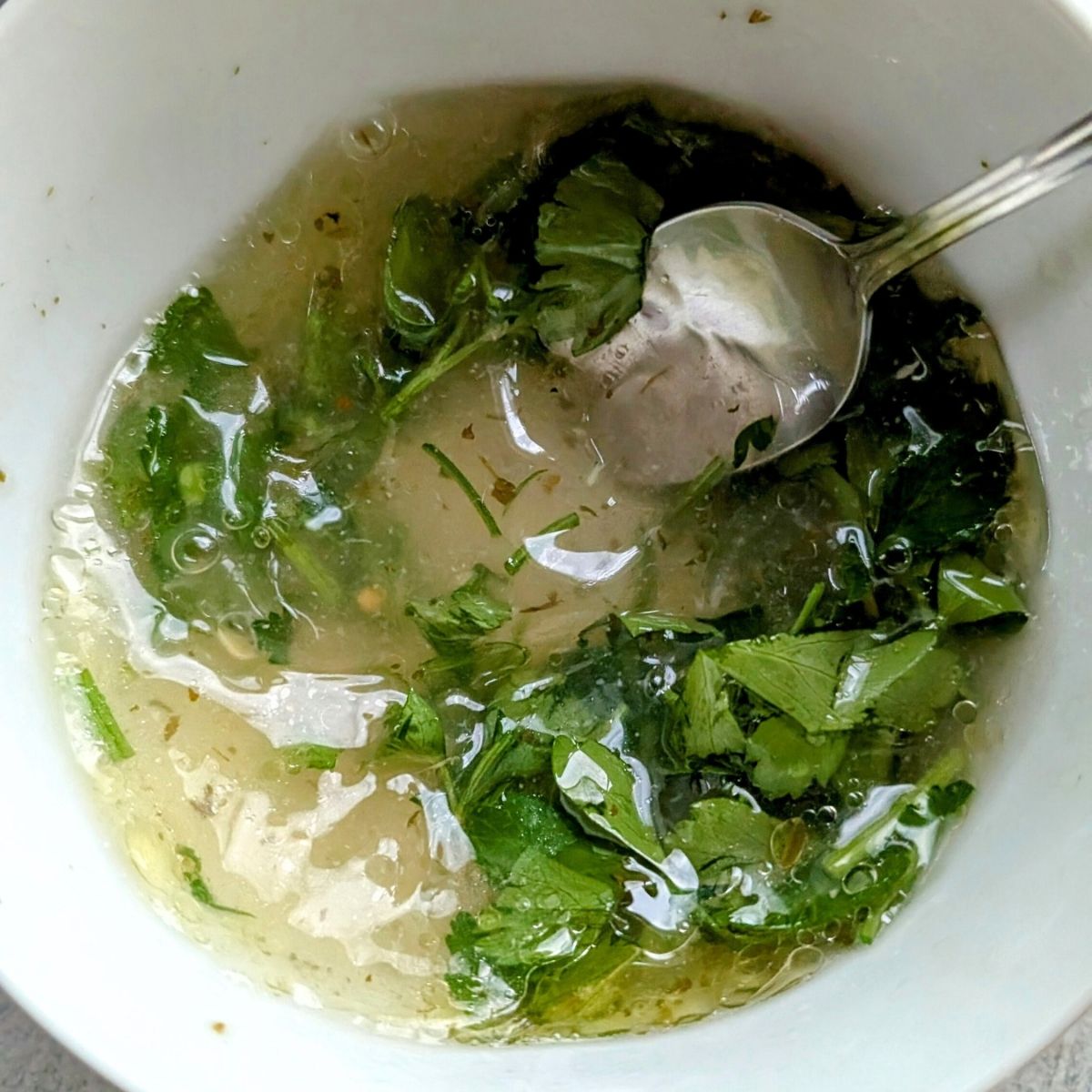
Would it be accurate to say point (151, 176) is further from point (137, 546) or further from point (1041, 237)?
point (1041, 237)

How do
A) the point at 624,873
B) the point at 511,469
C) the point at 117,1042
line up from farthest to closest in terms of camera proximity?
the point at 511,469 → the point at 624,873 → the point at 117,1042

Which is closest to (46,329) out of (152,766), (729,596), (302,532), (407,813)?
(302,532)

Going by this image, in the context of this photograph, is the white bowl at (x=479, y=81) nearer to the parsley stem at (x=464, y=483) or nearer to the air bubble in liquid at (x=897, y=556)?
Answer: the air bubble in liquid at (x=897, y=556)

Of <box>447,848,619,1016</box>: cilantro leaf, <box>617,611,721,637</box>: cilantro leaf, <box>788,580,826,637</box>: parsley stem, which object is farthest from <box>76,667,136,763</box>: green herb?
<box>788,580,826,637</box>: parsley stem

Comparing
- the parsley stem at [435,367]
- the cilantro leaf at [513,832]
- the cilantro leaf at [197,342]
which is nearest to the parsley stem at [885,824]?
the cilantro leaf at [513,832]

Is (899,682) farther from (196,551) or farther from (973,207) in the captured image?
(196,551)

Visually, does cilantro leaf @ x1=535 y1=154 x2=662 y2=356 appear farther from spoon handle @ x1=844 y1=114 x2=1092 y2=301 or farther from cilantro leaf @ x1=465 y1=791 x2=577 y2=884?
cilantro leaf @ x1=465 y1=791 x2=577 y2=884
